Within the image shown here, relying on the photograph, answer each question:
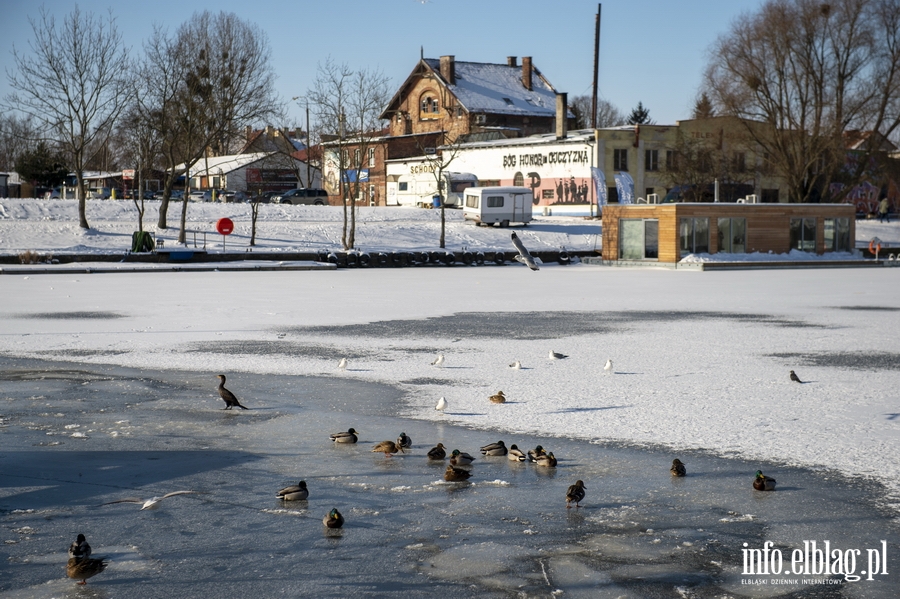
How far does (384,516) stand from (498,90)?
85394 millimetres

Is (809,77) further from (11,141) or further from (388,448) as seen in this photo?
(11,141)

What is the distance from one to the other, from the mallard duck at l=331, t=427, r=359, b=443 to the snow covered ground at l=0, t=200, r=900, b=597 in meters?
0.11

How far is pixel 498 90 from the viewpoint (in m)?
89.7

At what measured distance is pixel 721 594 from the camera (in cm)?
549

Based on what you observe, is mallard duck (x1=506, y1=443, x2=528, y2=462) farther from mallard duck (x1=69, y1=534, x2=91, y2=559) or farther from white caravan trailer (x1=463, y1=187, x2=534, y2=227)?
white caravan trailer (x1=463, y1=187, x2=534, y2=227)

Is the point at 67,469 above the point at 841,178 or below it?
below

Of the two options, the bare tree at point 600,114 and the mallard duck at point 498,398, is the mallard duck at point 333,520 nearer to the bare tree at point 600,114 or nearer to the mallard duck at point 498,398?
the mallard duck at point 498,398

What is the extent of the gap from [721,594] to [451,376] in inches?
301

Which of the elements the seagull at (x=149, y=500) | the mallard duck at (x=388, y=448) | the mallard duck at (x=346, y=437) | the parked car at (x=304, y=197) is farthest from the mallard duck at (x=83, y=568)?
the parked car at (x=304, y=197)

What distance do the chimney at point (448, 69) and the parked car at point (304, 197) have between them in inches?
702

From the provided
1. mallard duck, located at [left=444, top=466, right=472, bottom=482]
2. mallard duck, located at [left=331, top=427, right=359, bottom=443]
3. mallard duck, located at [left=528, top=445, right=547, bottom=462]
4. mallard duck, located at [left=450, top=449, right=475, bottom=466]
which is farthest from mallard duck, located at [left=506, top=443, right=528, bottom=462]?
mallard duck, located at [left=331, top=427, right=359, bottom=443]

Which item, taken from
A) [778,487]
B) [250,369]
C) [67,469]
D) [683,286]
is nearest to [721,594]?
[778,487]

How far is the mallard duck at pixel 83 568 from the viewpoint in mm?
5602

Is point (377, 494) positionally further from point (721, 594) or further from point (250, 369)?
point (250, 369)
